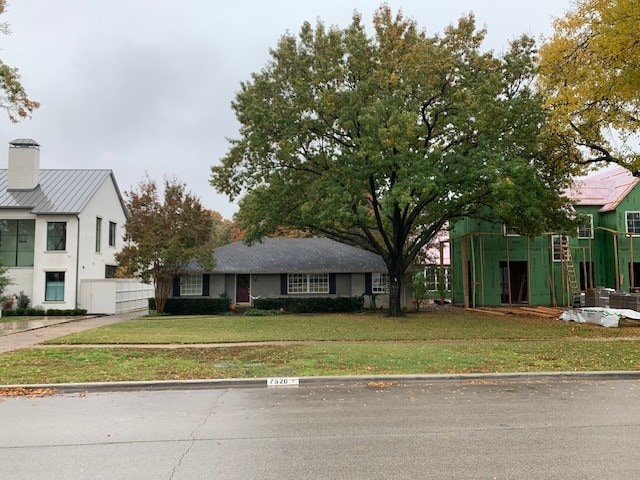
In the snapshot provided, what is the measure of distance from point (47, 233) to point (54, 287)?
116 inches

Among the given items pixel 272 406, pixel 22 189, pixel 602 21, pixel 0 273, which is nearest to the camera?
pixel 272 406

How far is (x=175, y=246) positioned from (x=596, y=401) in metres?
21.6

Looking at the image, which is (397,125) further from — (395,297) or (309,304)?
(309,304)

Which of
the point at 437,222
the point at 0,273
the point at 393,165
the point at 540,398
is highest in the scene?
the point at 393,165

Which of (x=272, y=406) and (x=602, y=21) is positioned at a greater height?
(x=602, y=21)

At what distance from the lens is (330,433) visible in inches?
239

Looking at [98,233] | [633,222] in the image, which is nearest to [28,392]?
[98,233]

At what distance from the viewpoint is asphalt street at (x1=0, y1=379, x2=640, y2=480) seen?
15.9ft

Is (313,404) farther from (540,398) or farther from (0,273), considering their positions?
(0,273)

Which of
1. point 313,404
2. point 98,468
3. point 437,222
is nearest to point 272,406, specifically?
Answer: point 313,404

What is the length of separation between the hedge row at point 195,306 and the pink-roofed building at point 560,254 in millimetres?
14083

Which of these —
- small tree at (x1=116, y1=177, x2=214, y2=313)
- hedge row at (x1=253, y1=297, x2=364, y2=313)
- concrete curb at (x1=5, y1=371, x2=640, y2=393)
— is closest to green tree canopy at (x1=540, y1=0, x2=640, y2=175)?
concrete curb at (x1=5, y1=371, x2=640, y2=393)

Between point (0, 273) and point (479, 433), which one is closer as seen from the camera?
point (479, 433)

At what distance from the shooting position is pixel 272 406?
7547mm
